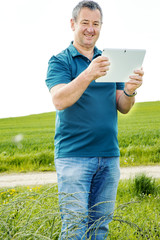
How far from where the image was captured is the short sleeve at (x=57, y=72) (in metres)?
2.37

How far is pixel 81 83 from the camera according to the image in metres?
2.16

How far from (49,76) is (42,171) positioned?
21.3 feet

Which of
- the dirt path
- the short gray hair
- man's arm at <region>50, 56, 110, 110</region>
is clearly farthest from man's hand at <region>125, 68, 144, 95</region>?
the dirt path

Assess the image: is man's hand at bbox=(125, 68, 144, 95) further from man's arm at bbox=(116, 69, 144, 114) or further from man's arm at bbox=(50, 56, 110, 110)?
man's arm at bbox=(50, 56, 110, 110)

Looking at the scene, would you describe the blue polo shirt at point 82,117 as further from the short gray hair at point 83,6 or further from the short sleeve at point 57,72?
the short gray hair at point 83,6

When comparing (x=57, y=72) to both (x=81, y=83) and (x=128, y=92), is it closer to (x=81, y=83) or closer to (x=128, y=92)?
(x=81, y=83)

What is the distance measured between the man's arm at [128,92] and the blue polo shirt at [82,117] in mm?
112

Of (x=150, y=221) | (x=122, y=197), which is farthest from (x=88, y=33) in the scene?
(x=122, y=197)

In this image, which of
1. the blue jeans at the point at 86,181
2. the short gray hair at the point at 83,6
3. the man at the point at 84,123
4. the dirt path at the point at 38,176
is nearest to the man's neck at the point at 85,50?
the man at the point at 84,123

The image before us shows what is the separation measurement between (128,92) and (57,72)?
0.58 m

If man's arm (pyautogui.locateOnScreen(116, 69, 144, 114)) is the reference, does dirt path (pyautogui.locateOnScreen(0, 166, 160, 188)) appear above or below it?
below

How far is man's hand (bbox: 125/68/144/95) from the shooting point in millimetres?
2416

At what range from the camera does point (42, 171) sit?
8703 millimetres

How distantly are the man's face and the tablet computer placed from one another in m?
0.34
